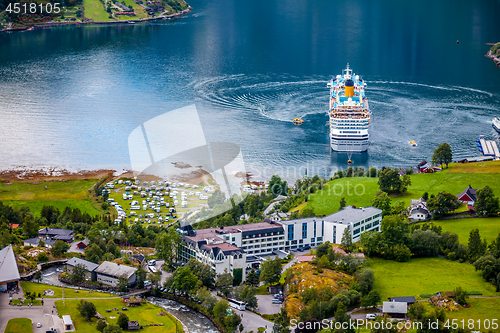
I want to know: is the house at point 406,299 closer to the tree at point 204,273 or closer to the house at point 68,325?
the tree at point 204,273

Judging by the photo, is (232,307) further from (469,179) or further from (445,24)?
(445,24)

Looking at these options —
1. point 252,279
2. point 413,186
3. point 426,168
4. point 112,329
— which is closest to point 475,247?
point 252,279

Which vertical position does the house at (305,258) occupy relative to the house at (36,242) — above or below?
above

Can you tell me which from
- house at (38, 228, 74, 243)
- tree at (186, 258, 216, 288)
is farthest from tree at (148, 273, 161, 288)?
house at (38, 228, 74, 243)

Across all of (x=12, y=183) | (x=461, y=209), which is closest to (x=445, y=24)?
(x=461, y=209)

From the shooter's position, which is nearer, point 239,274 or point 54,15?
point 239,274

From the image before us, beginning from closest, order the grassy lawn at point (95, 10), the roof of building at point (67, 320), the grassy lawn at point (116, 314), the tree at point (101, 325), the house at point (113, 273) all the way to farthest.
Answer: the tree at point (101, 325) → the roof of building at point (67, 320) → the grassy lawn at point (116, 314) → the house at point (113, 273) → the grassy lawn at point (95, 10)

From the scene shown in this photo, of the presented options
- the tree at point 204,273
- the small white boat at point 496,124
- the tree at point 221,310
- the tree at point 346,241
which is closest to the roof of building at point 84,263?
the tree at point 204,273
